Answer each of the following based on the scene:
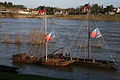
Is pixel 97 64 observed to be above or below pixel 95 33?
below

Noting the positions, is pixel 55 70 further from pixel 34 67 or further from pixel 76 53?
pixel 76 53

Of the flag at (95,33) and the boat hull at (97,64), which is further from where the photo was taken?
the flag at (95,33)

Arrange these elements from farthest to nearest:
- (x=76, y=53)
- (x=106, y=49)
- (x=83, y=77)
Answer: (x=106, y=49)
(x=76, y=53)
(x=83, y=77)

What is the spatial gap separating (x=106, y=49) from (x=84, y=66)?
12.5 meters

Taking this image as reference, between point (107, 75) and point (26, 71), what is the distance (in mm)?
A: 8216

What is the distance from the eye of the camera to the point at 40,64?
3134 cm

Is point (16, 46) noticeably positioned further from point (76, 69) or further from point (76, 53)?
point (76, 69)

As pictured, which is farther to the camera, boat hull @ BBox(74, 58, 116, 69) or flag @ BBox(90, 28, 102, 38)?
flag @ BBox(90, 28, 102, 38)

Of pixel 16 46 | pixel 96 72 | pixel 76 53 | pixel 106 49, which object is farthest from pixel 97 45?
pixel 96 72

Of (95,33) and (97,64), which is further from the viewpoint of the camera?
(95,33)

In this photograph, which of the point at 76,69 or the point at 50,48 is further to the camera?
the point at 50,48

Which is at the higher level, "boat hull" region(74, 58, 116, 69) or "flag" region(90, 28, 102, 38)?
"flag" region(90, 28, 102, 38)

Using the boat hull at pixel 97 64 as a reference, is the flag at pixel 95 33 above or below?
above

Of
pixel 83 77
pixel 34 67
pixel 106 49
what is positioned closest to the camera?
pixel 83 77
